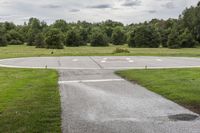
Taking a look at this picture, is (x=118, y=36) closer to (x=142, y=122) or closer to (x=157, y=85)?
(x=157, y=85)

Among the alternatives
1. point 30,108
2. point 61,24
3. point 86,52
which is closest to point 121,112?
point 30,108

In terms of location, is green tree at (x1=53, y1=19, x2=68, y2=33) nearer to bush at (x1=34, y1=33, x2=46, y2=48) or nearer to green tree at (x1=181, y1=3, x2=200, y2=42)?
bush at (x1=34, y1=33, x2=46, y2=48)

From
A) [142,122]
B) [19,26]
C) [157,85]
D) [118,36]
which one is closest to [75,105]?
[142,122]

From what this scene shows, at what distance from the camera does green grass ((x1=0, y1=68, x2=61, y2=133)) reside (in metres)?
7.93

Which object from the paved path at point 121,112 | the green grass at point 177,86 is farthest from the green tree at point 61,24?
the paved path at point 121,112

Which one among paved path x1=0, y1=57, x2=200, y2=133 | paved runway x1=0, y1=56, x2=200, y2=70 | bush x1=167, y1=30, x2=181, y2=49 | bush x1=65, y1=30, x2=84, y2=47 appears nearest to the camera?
paved path x1=0, y1=57, x2=200, y2=133

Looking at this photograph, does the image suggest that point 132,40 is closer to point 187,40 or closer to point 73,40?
point 187,40

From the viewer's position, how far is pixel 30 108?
10203 millimetres

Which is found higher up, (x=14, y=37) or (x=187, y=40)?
(x=14, y=37)

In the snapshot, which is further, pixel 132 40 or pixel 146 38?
pixel 132 40

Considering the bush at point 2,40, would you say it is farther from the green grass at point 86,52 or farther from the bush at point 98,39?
the green grass at point 86,52

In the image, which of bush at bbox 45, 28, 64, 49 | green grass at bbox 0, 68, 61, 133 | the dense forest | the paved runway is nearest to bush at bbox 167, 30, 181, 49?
the dense forest

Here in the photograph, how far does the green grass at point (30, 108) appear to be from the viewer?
793cm

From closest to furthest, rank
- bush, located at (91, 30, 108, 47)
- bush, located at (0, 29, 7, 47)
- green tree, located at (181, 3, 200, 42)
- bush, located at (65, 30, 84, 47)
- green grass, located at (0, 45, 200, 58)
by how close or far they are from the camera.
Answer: green grass, located at (0, 45, 200, 58) < bush, located at (0, 29, 7, 47) < green tree, located at (181, 3, 200, 42) < bush, located at (65, 30, 84, 47) < bush, located at (91, 30, 108, 47)
